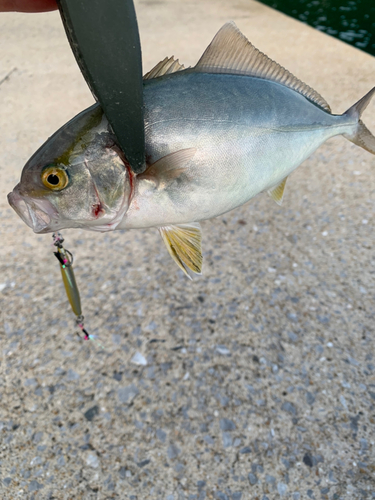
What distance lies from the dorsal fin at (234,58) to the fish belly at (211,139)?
0.04m

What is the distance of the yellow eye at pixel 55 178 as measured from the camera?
2.64ft

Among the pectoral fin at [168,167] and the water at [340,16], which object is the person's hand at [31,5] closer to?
the pectoral fin at [168,167]

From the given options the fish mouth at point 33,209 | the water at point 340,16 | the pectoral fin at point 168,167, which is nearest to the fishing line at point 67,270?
the fish mouth at point 33,209

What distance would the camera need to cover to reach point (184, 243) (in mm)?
938

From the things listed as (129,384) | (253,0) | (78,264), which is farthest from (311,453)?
(253,0)

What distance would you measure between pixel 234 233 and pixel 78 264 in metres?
1.01

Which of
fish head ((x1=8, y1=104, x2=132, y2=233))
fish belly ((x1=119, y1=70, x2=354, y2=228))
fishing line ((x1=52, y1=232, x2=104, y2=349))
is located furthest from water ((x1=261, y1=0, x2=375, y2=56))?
fish head ((x1=8, y1=104, x2=132, y2=233))

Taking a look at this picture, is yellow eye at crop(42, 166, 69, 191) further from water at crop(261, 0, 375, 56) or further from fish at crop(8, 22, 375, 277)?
water at crop(261, 0, 375, 56)

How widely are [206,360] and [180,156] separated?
53.4 inches

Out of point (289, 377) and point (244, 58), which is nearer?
point (244, 58)

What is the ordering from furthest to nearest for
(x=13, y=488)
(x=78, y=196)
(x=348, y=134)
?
1. (x=13, y=488)
2. (x=348, y=134)
3. (x=78, y=196)

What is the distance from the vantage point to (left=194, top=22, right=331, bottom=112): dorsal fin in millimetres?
950

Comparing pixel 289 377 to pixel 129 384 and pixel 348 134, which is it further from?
pixel 348 134

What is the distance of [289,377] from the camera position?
6.30 ft
